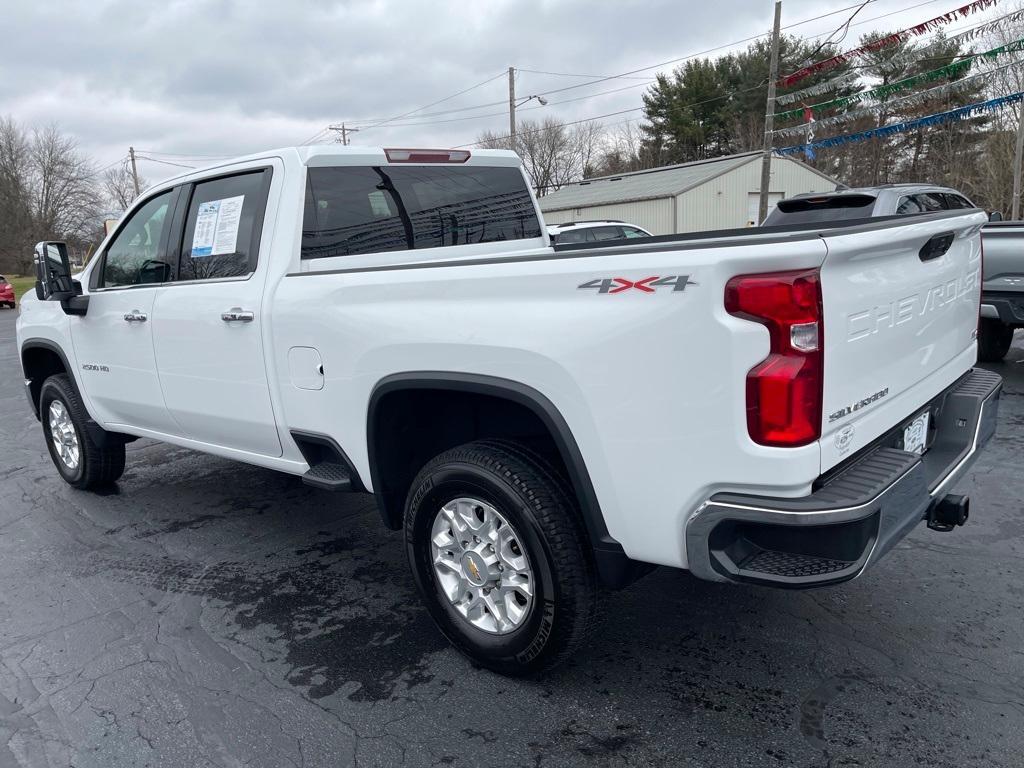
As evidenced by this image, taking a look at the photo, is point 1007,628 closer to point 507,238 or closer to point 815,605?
point 815,605

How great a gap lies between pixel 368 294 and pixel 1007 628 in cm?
280

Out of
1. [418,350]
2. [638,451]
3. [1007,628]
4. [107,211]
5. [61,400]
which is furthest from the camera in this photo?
[107,211]

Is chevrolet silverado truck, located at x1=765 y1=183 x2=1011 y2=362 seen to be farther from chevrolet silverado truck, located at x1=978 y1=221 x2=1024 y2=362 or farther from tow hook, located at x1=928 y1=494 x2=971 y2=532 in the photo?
tow hook, located at x1=928 y1=494 x2=971 y2=532

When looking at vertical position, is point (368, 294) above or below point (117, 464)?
above

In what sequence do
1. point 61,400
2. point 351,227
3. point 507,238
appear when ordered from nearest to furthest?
point 351,227, point 507,238, point 61,400

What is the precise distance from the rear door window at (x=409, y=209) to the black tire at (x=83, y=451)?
8.46ft

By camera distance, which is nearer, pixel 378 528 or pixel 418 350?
pixel 418 350

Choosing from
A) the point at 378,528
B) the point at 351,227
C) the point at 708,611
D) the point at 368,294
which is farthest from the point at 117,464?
the point at 708,611

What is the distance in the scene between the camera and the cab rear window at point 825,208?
7.77 m

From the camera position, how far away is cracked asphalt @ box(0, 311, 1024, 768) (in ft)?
8.32

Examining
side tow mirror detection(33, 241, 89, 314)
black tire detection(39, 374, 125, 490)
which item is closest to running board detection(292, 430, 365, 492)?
side tow mirror detection(33, 241, 89, 314)

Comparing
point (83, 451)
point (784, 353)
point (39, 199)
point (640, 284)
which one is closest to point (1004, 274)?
point (784, 353)

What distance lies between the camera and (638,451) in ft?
7.65

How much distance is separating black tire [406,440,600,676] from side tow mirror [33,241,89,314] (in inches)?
115
